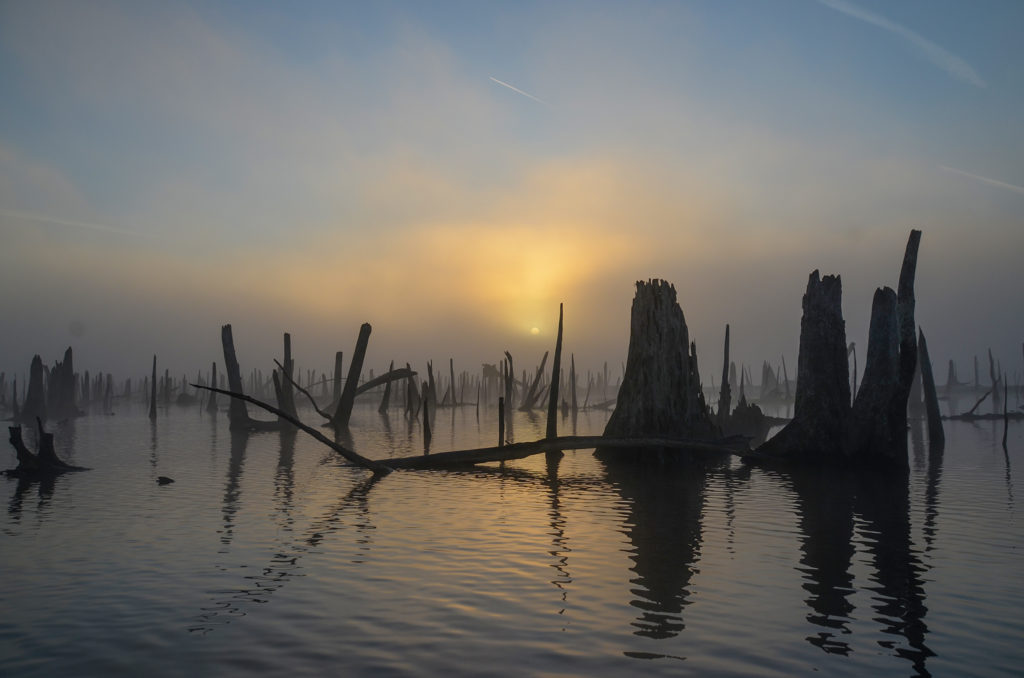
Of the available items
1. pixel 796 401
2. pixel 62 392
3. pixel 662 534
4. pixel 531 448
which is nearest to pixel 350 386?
pixel 531 448

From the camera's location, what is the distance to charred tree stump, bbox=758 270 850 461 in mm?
20234

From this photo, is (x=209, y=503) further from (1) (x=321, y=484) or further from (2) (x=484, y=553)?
(2) (x=484, y=553)

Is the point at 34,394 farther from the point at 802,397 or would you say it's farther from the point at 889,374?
the point at 889,374

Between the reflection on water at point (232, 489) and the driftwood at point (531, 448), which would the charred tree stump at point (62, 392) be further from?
the driftwood at point (531, 448)

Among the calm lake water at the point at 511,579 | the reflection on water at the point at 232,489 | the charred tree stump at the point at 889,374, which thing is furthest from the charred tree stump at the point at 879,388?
the reflection on water at the point at 232,489

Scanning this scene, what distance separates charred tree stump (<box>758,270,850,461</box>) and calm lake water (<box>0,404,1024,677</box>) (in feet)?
9.62

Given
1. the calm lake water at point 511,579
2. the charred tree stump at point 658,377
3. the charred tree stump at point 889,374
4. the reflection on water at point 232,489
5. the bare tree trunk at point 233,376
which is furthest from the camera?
the bare tree trunk at point 233,376

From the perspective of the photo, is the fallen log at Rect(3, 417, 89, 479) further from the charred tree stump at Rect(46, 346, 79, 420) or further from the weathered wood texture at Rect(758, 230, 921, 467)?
the charred tree stump at Rect(46, 346, 79, 420)

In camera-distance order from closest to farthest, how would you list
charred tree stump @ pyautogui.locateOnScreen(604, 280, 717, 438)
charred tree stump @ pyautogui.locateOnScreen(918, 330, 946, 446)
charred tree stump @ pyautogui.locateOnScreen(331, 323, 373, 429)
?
charred tree stump @ pyautogui.locateOnScreen(604, 280, 717, 438) → charred tree stump @ pyautogui.locateOnScreen(918, 330, 946, 446) → charred tree stump @ pyautogui.locateOnScreen(331, 323, 373, 429)

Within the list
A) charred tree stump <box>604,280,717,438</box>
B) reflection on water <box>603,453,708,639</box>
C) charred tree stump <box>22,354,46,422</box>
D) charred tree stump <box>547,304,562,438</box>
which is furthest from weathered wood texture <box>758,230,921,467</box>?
charred tree stump <box>22,354,46,422</box>

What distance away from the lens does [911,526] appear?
39.6ft

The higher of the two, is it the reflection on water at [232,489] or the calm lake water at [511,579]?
the calm lake water at [511,579]

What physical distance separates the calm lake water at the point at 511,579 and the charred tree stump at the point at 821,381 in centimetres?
293

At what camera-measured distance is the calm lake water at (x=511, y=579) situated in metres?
6.34
